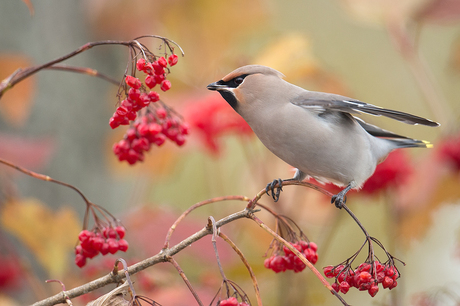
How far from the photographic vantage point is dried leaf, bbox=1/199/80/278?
166 centimetres

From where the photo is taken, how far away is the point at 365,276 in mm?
1083

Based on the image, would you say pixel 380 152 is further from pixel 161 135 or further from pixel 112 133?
pixel 112 133

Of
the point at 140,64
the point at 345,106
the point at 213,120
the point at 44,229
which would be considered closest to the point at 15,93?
the point at 44,229

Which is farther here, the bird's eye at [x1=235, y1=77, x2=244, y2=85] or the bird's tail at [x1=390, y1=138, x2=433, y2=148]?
the bird's tail at [x1=390, y1=138, x2=433, y2=148]

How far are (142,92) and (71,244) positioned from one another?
2.63 ft

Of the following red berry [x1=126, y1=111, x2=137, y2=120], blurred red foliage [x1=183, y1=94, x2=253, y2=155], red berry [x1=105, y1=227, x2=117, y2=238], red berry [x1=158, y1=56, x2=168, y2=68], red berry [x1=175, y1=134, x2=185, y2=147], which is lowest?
red berry [x1=105, y1=227, x2=117, y2=238]

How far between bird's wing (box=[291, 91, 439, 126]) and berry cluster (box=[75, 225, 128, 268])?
685 mm

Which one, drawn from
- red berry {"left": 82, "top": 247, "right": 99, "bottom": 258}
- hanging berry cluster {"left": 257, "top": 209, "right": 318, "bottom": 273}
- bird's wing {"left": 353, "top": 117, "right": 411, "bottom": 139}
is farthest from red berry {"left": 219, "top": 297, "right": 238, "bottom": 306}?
bird's wing {"left": 353, "top": 117, "right": 411, "bottom": 139}

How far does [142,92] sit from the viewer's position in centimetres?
120

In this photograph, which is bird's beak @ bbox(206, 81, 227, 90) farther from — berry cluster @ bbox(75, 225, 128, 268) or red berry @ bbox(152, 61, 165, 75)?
berry cluster @ bbox(75, 225, 128, 268)

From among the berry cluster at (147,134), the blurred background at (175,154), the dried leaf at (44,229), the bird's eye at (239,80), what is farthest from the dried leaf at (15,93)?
the bird's eye at (239,80)

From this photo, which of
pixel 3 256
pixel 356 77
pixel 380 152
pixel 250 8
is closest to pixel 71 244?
pixel 3 256

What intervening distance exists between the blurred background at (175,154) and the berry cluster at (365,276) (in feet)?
1.61

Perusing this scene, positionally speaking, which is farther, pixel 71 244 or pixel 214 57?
pixel 214 57
